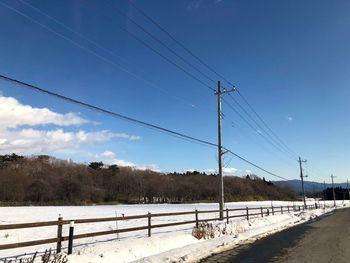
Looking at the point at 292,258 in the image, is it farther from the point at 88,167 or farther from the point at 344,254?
the point at 88,167

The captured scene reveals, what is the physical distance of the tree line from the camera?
439 feet

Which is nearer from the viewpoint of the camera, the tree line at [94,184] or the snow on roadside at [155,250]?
the snow on roadside at [155,250]

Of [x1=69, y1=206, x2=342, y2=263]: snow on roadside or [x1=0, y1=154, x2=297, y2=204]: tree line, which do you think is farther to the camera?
[x1=0, y1=154, x2=297, y2=204]: tree line

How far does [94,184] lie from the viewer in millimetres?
156500

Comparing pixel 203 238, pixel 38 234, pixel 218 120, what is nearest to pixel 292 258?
pixel 203 238

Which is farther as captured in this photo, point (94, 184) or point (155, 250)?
point (94, 184)

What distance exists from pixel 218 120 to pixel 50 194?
374 ft

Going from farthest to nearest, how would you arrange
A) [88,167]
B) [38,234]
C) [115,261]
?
1. [88,167]
2. [38,234]
3. [115,261]

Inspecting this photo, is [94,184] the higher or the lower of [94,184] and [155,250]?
the higher

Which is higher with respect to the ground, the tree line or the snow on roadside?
the tree line

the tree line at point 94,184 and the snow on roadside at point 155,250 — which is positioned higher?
the tree line at point 94,184

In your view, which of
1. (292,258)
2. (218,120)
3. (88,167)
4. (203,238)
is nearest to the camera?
(292,258)

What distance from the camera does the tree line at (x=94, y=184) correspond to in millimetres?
133750

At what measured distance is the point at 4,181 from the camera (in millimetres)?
129000
